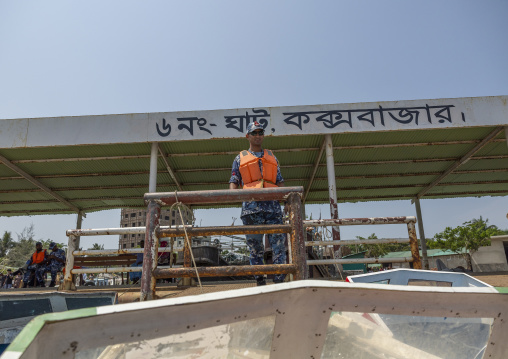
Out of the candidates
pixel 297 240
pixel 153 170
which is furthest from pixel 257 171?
pixel 153 170

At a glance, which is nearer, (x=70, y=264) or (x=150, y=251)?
(x=150, y=251)

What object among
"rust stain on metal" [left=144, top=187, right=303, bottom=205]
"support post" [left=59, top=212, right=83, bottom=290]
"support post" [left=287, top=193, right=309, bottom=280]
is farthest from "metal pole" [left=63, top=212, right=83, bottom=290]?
"support post" [left=287, top=193, right=309, bottom=280]

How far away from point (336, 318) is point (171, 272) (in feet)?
4.72

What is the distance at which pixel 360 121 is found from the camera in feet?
25.7

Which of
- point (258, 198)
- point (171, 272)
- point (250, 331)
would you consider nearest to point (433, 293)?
point (250, 331)

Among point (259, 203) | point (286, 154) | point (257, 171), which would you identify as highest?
point (286, 154)

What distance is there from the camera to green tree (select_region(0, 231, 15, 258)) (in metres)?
65.5

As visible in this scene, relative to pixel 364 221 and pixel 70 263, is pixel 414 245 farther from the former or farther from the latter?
pixel 70 263

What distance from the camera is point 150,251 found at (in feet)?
8.29

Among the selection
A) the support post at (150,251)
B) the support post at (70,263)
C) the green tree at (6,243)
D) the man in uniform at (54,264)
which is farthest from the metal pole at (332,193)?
the green tree at (6,243)

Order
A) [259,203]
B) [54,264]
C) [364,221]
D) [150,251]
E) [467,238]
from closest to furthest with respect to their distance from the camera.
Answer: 1. [150,251]
2. [259,203]
3. [364,221]
4. [54,264]
5. [467,238]

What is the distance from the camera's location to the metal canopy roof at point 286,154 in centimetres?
781

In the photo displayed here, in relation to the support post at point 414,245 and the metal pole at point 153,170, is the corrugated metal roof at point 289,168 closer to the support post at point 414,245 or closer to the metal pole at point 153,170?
the metal pole at point 153,170

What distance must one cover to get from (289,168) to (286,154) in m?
1.20
